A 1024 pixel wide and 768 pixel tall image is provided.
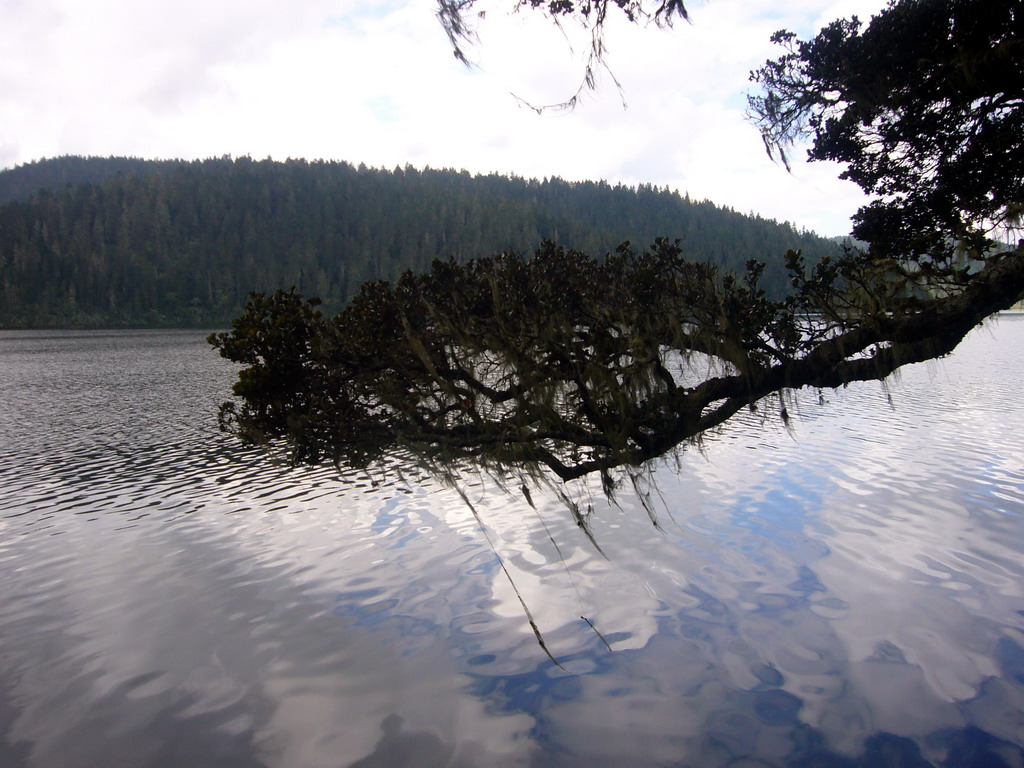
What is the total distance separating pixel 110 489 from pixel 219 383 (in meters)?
16.7

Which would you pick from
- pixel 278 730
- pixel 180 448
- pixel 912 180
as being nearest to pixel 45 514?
pixel 180 448

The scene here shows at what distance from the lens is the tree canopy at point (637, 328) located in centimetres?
528

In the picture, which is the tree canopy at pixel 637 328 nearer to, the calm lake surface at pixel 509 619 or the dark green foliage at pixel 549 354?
the dark green foliage at pixel 549 354

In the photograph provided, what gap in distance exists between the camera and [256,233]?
422 feet

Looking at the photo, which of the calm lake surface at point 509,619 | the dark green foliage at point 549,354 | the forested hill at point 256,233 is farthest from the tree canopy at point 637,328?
the forested hill at point 256,233

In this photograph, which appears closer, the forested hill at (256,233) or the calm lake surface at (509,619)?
the calm lake surface at (509,619)

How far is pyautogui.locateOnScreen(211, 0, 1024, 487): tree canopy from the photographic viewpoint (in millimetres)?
5281

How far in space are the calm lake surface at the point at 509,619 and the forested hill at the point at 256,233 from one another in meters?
68.8

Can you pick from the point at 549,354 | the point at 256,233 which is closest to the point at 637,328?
the point at 549,354

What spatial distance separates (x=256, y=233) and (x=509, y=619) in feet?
441

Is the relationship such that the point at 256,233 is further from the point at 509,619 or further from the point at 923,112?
the point at 923,112

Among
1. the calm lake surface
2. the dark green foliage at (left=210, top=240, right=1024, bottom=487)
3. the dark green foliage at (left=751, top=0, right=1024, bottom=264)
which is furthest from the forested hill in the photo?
the dark green foliage at (left=210, top=240, right=1024, bottom=487)

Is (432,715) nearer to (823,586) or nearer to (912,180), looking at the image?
(823,586)

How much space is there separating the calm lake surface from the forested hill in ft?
226
